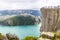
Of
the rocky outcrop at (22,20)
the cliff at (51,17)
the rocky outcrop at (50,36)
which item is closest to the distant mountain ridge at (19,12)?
the rocky outcrop at (22,20)

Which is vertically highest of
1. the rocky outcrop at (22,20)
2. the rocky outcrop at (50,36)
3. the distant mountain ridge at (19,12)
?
the distant mountain ridge at (19,12)

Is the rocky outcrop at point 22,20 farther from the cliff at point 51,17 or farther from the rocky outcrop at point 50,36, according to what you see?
the rocky outcrop at point 50,36

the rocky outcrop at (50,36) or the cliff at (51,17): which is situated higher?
the cliff at (51,17)

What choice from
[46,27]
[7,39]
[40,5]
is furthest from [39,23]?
[7,39]

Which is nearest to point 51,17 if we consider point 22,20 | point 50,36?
point 50,36

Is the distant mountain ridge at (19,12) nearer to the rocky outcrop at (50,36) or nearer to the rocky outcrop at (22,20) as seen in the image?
the rocky outcrop at (22,20)

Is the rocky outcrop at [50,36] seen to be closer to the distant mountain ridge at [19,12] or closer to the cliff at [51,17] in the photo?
the cliff at [51,17]

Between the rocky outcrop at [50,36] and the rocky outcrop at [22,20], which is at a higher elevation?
the rocky outcrop at [22,20]

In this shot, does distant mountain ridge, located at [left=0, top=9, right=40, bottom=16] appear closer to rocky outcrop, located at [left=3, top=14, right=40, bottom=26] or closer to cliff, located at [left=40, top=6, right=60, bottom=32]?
rocky outcrop, located at [left=3, top=14, right=40, bottom=26]

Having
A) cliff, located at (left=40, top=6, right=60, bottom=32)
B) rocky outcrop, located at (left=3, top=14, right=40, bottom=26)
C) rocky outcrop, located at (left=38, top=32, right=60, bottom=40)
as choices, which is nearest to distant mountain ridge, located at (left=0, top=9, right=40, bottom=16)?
rocky outcrop, located at (left=3, top=14, right=40, bottom=26)

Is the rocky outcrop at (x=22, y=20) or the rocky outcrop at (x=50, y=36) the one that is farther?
the rocky outcrop at (x=22, y=20)
